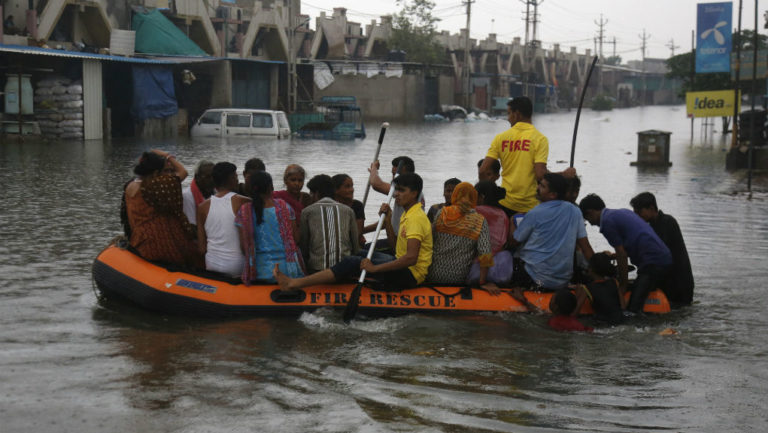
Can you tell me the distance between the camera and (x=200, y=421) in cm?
471

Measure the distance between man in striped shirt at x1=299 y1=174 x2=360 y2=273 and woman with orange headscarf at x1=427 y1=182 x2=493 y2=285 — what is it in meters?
0.68

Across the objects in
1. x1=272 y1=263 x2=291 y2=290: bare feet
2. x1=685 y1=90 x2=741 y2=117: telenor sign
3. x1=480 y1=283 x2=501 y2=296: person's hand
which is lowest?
x1=480 y1=283 x2=501 y2=296: person's hand

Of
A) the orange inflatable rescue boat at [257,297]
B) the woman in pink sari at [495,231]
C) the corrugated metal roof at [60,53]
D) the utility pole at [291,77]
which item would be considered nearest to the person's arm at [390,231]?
the orange inflatable rescue boat at [257,297]

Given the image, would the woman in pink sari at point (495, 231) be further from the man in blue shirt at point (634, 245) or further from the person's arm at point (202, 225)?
the person's arm at point (202, 225)

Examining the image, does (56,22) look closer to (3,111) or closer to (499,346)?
(3,111)

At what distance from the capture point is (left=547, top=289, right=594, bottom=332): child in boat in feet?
22.6

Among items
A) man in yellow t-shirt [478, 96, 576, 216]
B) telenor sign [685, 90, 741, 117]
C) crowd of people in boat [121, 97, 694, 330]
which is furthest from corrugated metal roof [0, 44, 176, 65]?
man in yellow t-shirt [478, 96, 576, 216]

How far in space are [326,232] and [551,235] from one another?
1.78 m

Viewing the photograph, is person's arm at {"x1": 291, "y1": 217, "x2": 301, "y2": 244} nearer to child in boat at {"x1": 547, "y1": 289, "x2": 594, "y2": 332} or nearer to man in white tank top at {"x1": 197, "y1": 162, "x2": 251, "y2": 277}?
man in white tank top at {"x1": 197, "y1": 162, "x2": 251, "y2": 277}

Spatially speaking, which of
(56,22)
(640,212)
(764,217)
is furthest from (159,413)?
(56,22)

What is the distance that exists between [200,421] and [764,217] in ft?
35.4

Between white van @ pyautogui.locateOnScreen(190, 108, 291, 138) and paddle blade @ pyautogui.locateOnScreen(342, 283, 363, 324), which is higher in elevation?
white van @ pyautogui.locateOnScreen(190, 108, 291, 138)

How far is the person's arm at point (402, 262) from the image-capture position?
275 inches

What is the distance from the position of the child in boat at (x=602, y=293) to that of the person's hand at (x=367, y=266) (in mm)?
1612
